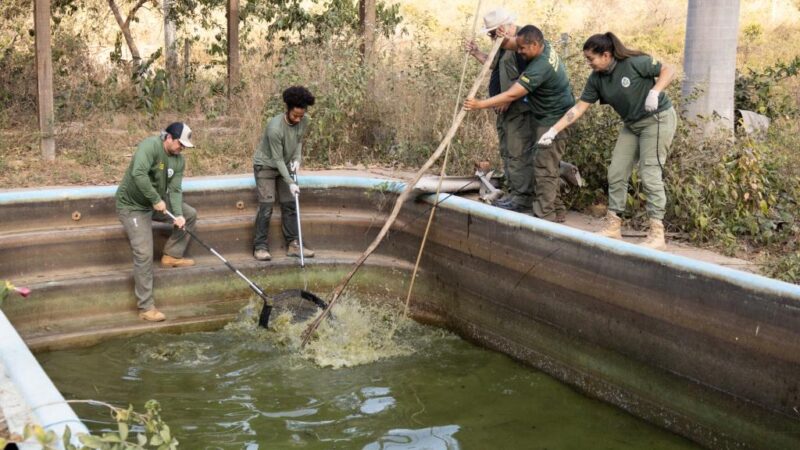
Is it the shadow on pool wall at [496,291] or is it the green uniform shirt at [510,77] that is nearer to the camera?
the shadow on pool wall at [496,291]

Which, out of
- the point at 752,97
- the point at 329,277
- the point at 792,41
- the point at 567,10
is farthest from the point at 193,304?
the point at 567,10

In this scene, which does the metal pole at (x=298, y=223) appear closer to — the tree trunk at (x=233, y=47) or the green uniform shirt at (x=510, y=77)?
the green uniform shirt at (x=510, y=77)

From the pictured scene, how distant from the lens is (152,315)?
8.11 metres

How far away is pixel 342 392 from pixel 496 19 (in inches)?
137

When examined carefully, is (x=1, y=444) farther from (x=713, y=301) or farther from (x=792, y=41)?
(x=792, y=41)

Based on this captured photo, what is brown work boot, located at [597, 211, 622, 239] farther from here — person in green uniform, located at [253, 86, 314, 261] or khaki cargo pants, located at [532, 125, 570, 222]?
person in green uniform, located at [253, 86, 314, 261]

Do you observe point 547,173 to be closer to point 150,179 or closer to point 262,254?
point 262,254

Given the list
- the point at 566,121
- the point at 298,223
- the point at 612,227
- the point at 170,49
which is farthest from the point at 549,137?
the point at 170,49

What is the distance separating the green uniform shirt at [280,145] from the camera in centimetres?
848

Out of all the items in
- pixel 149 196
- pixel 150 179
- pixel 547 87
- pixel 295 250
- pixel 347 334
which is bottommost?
pixel 347 334

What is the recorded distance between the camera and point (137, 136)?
1123cm

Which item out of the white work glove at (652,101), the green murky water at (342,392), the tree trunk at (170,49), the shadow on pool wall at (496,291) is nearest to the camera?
the shadow on pool wall at (496,291)

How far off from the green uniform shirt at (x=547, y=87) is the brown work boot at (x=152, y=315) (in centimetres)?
371

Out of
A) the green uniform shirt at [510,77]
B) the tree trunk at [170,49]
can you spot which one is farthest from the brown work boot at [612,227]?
the tree trunk at [170,49]
